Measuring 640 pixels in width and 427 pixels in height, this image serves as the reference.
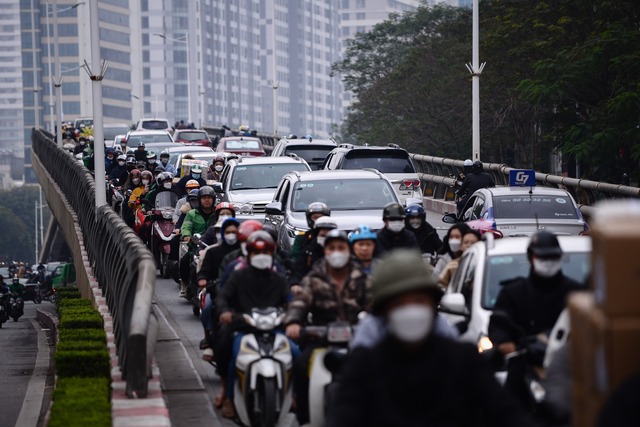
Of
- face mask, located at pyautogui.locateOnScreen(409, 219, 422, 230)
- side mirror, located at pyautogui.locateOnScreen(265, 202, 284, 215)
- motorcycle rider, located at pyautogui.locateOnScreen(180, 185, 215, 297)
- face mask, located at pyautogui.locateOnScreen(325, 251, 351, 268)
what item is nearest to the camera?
face mask, located at pyautogui.locateOnScreen(325, 251, 351, 268)

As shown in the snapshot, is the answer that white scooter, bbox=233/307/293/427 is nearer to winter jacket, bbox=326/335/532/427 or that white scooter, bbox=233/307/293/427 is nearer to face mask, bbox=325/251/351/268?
face mask, bbox=325/251/351/268

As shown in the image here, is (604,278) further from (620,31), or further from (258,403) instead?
(620,31)

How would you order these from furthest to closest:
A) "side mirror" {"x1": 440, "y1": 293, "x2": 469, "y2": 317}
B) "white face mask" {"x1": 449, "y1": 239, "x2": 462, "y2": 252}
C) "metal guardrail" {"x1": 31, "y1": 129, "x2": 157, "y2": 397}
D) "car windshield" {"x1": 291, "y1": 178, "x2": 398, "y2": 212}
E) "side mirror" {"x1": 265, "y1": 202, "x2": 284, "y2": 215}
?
"car windshield" {"x1": 291, "y1": 178, "x2": 398, "y2": 212}
"side mirror" {"x1": 265, "y1": 202, "x2": 284, "y2": 215}
"white face mask" {"x1": 449, "y1": 239, "x2": 462, "y2": 252}
"metal guardrail" {"x1": 31, "y1": 129, "x2": 157, "y2": 397}
"side mirror" {"x1": 440, "y1": 293, "x2": 469, "y2": 317}

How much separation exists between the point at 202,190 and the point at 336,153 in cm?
1233

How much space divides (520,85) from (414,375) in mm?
34671

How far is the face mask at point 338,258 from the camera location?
1083 centimetres

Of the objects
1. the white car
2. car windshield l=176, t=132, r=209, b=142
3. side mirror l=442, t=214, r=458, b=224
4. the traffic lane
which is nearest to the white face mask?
the white car

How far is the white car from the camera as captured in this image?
11.0 meters

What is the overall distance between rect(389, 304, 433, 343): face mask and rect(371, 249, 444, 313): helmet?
0.23ft

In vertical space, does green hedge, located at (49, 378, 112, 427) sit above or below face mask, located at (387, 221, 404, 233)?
below

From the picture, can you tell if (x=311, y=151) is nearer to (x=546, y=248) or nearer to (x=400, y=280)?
(x=546, y=248)

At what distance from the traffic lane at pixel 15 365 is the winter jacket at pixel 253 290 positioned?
21.8 ft

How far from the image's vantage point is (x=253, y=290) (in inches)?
474

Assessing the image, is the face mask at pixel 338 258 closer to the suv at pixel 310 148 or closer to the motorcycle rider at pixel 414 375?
the motorcycle rider at pixel 414 375
